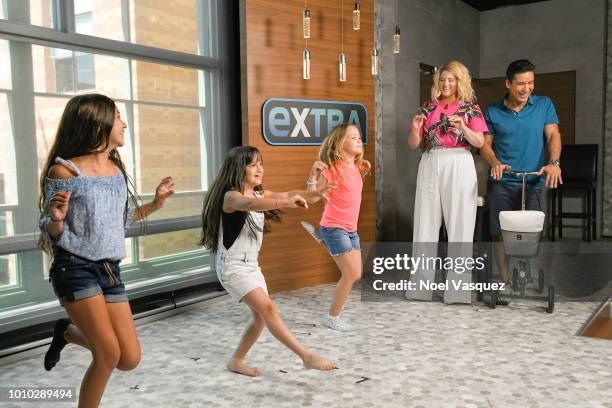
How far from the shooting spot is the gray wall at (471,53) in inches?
237

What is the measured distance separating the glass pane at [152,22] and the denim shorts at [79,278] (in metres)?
2.06

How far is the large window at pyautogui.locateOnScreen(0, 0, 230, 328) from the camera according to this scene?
3389mm

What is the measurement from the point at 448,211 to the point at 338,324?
1251mm

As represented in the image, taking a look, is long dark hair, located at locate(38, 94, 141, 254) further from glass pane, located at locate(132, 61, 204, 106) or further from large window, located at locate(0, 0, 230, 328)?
glass pane, located at locate(132, 61, 204, 106)

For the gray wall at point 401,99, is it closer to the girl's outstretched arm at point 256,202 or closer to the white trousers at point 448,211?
the white trousers at point 448,211

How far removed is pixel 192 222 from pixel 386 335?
1693 mm

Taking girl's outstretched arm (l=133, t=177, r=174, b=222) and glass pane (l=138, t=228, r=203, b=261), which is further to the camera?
glass pane (l=138, t=228, r=203, b=261)

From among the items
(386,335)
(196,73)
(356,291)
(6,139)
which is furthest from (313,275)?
(6,139)

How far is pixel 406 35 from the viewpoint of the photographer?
614 cm

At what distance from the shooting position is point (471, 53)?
7781 millimetres

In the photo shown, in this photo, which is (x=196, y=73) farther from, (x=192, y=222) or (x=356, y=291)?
(x=356, y=291)

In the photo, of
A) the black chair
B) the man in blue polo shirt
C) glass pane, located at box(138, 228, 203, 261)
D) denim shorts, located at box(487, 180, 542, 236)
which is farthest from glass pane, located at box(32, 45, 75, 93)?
the black chair

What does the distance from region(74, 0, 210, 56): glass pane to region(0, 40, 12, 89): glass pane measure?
0.47m

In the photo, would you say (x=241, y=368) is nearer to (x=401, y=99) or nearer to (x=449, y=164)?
(x=449, y=164)
